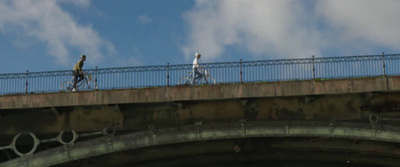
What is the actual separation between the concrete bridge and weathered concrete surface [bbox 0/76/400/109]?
0.03 meters

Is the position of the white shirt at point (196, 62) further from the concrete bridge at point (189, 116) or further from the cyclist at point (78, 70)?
the cyclist at point (78, 70)

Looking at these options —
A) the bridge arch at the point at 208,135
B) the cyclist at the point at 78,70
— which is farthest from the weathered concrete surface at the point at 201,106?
the cyclist at the point at 78,70

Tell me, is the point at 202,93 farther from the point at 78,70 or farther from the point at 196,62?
the point at 78,70

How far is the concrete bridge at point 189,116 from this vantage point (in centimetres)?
2247

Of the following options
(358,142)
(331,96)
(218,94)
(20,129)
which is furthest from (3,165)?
(358,142)

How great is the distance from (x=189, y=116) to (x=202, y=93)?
138 cm

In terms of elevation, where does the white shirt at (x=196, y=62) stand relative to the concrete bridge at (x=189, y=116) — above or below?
above

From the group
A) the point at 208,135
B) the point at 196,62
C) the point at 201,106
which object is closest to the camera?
the point at 208,135

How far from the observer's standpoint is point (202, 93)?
2278cm

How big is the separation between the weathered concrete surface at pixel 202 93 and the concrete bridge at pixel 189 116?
0.03m

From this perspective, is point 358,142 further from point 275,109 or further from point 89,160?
point 89,160

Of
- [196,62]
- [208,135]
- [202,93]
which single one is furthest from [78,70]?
[208,135]

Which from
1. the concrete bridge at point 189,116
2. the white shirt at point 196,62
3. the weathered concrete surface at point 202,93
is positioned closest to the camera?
the weathered concrete surface at point 202,93

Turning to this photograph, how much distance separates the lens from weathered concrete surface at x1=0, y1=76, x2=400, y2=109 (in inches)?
871
